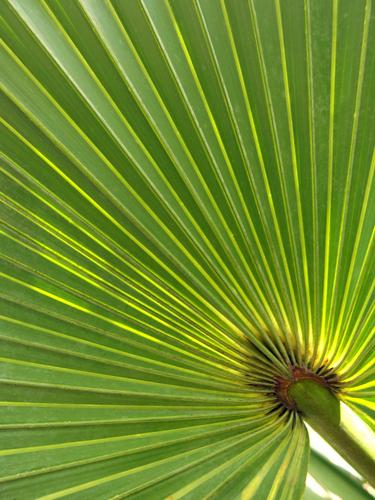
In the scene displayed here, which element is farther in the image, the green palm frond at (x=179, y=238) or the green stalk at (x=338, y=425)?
the green stalk at (x=338, y=425)

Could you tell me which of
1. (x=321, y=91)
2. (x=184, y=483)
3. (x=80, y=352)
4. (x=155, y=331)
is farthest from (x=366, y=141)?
(x=184, y=483)

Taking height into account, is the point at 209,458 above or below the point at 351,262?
below

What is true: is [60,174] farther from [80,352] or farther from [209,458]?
[209,458]

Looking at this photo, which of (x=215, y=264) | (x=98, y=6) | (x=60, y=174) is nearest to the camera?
(x=98, y=6)

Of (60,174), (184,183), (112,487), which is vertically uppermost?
(184,183)

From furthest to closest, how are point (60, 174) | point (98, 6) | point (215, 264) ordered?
point (215, 264) → point (60, 174) → point (98, 6)
